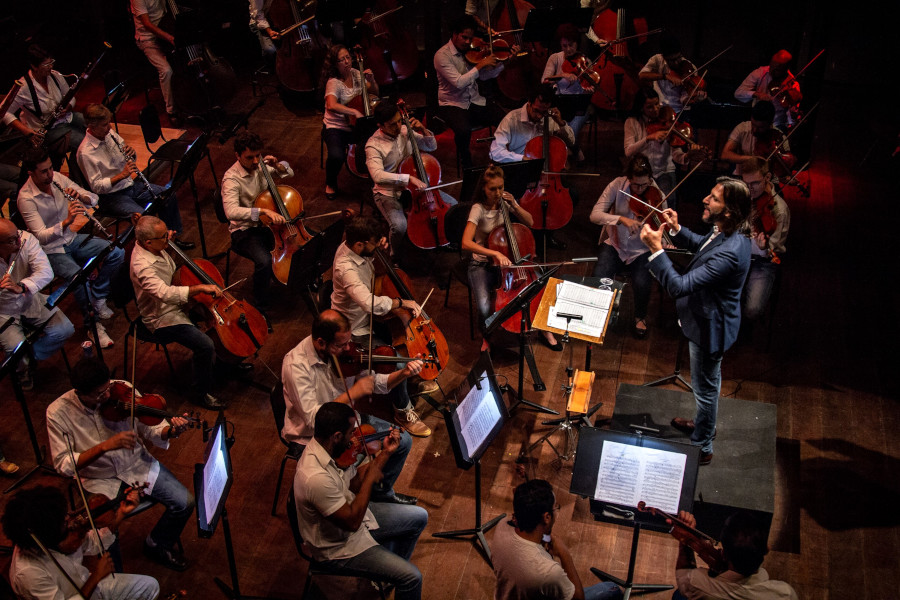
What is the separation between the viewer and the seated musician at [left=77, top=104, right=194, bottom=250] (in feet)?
20.6

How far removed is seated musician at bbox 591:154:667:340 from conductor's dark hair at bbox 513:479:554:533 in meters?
2.67

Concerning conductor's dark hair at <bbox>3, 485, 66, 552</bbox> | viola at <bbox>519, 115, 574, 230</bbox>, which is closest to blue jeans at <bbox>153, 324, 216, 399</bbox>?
conductor's dark hair at <bbox>3, 485, 66, 552</bbox>

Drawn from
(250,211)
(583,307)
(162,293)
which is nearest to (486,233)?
(583,307)

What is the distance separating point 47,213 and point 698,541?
5.08 metres

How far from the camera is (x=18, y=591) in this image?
349 centimetres

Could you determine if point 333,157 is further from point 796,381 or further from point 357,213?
point 796,381

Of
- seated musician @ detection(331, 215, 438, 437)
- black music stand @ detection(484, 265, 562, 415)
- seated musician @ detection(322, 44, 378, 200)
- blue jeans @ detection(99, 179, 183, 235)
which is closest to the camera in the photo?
black music stand @ detection(484, 265, 562, 415)

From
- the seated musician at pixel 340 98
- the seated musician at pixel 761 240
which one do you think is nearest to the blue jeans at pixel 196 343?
the seated musician at pixel 340 98

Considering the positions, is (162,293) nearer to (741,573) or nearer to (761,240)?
(741,573)

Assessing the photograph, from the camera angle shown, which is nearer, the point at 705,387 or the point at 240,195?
the point at 705,387

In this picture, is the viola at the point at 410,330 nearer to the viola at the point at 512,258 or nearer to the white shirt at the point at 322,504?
the viola at the point at 512,258

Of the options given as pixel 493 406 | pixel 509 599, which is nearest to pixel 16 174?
Answer: pixel 493 406

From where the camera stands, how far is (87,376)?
4.08 m

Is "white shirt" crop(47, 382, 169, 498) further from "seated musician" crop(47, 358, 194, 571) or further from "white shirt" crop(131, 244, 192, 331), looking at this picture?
"white shirt" crop(131, 244, 192, 331)
